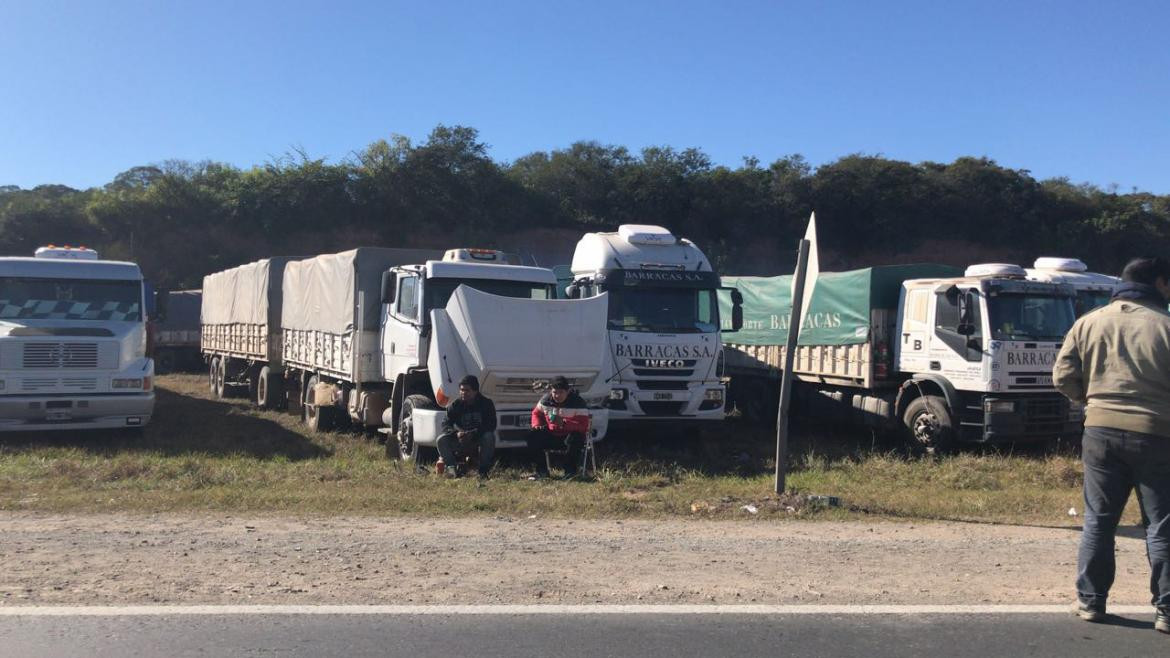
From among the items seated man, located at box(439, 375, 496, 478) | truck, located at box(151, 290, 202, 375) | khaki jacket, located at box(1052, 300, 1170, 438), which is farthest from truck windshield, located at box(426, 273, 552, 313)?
truck, located at box(151, 290, 202, 375)

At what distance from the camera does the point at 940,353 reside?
45.0 feet

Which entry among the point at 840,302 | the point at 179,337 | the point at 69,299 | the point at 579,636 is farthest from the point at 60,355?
the point at 179,337

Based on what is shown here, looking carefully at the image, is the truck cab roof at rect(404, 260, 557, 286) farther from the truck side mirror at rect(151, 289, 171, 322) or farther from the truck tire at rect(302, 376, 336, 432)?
the truck side mirror at rect(151, 289, 171, 322)

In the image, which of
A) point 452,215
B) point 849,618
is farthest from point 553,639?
point 452,215

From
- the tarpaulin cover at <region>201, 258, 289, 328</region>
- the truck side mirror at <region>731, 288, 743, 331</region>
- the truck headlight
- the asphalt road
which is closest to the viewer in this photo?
the asphalt road

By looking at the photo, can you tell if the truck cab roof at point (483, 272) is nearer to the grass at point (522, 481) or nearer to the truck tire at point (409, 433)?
the truck tire at point (409, 433)

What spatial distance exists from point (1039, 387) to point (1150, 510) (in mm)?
8466

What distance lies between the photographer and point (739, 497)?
31.3ft

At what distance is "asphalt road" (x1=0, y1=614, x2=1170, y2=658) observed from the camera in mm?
4973

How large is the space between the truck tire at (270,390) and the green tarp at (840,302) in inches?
403

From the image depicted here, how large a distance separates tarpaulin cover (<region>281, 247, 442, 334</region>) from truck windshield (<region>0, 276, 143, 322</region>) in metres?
2.84

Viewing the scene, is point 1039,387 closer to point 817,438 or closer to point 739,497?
point 817,438

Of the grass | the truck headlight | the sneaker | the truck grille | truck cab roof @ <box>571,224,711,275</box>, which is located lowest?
the grass

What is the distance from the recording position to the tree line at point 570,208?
44844mm
